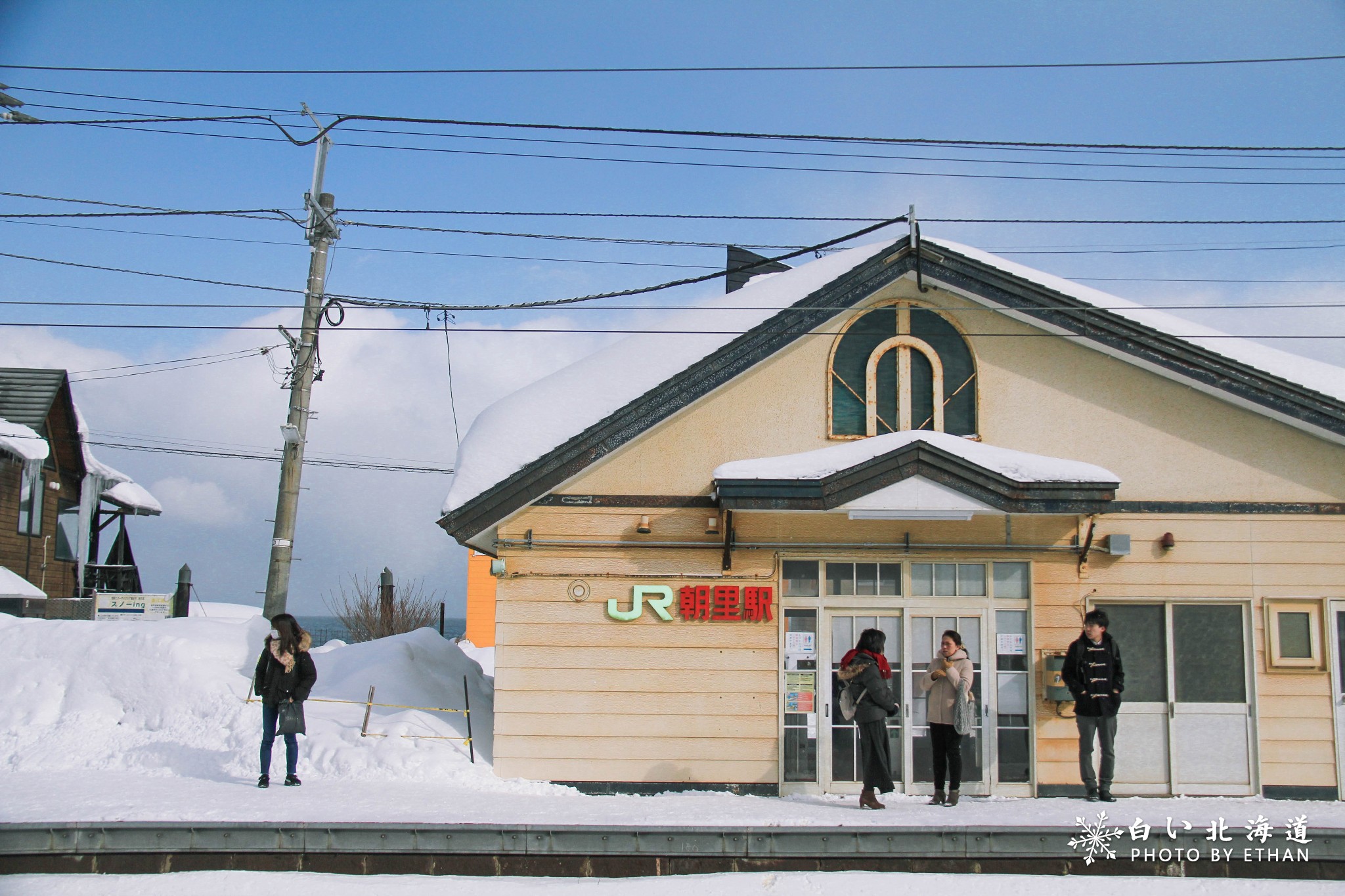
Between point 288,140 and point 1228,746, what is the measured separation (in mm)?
13609

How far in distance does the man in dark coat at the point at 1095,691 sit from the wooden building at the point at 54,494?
21.1 m

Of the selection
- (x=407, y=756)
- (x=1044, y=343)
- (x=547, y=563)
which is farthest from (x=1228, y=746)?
(x=407, y=756)

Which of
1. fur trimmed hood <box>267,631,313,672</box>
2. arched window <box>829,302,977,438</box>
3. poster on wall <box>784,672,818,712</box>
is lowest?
poster on wall <box>784,672,818,712</box>

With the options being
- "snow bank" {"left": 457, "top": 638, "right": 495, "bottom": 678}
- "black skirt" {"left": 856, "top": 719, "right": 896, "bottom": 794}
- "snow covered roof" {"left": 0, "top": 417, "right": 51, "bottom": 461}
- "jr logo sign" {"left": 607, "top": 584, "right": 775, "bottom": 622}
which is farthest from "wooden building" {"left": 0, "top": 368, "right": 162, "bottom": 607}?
"black skirt" {"left": 856, "top": 719, "right": 896, "bottom": 794}

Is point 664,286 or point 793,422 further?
point 664,286

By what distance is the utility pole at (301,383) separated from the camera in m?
13.8

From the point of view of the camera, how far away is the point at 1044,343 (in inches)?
458

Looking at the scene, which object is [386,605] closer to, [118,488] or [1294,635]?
[118,488]

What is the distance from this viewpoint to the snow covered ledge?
10.6 m

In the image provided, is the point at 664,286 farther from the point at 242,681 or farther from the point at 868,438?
the point at 242,681

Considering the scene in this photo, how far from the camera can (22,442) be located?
2216cm

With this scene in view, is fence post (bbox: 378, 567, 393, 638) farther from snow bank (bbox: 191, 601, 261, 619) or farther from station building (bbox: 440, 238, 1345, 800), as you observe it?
station building (bbox: 440, 238, 1345, 800)

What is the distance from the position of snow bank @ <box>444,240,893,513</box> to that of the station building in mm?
135

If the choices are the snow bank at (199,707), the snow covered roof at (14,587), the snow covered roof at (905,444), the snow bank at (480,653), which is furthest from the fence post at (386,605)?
→ the snow covered roof at (905,444)
